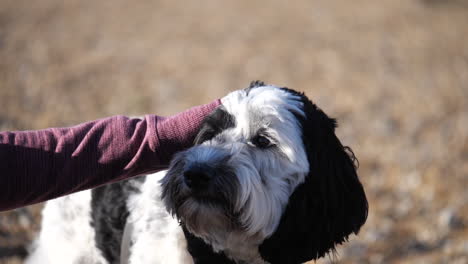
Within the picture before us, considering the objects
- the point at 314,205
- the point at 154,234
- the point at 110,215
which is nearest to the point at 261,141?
the point at 314,205

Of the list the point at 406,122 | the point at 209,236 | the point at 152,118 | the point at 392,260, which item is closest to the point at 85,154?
the point at 152,118

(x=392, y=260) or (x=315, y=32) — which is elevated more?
(x=315, y=32)

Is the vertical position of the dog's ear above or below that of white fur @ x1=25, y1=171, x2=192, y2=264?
above

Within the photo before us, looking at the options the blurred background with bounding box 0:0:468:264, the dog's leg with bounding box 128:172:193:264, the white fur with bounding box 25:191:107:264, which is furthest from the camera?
the blurred background with bounding box 0:0:468:264

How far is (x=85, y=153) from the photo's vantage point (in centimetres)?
254

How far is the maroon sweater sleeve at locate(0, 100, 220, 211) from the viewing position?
7.90 ft

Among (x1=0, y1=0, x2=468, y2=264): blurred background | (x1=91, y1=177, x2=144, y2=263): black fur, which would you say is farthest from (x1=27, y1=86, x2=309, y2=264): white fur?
(x1=0, y1=0, x2=468, y2=264): blurred background

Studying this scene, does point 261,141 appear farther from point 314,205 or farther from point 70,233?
point 70,233

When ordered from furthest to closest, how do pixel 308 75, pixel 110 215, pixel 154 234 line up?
pixel 308 75 → pixel 110 215 → pixel 154 234

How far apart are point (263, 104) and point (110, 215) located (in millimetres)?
1239

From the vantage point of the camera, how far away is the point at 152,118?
2729 mm

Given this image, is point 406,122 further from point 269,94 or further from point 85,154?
point 85,154

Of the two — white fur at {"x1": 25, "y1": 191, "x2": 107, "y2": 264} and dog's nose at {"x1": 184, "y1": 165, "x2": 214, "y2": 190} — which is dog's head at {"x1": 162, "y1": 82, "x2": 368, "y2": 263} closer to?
dog's nose at {"x1": 184, "y1": 165, "x2": 214, "y2": 190}

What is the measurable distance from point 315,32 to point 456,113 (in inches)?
200
